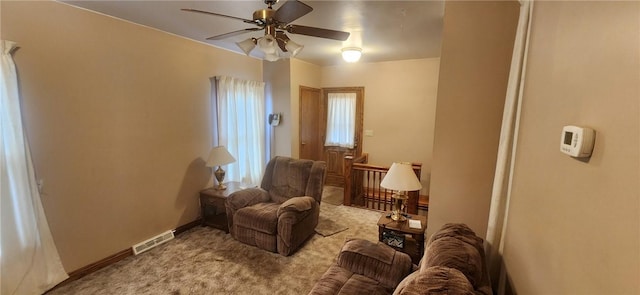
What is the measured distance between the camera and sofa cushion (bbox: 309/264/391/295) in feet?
5.49

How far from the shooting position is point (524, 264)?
1.31 m

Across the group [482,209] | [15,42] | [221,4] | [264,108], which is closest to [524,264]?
[482,209]

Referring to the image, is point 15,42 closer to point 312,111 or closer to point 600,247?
point 600,247

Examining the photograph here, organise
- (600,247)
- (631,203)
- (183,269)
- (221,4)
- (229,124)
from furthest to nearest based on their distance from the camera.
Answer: (229,124) < (183,269) < (221,4) < (600,247) < (631,203)

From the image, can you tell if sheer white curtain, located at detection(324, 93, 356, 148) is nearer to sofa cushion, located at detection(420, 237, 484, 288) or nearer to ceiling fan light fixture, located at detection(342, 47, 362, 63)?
ceiling fan light fixture, located at detection(342, 47, 362, 63)

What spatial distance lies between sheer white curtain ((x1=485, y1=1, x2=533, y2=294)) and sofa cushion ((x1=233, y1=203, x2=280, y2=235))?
1979mm

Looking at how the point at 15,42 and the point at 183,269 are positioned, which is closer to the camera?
the point at 15,42

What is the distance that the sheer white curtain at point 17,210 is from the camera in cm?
200

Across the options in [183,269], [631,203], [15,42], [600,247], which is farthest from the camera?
[183,269]

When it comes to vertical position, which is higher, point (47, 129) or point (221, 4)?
point (221, 4)

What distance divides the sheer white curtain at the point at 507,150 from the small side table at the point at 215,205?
2.81 metres

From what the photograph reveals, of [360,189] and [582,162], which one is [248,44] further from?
[360,189]

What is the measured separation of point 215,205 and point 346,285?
2336mm

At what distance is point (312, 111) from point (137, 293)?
384 centimetres
